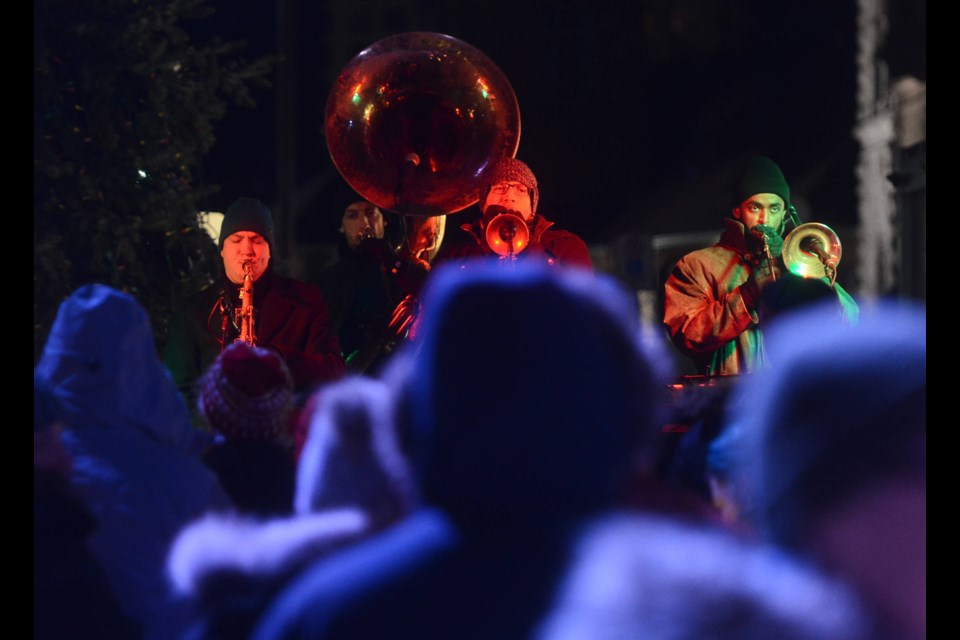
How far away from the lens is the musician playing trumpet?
5.88 m

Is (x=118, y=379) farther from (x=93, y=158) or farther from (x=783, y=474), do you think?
(x=93, y=158)

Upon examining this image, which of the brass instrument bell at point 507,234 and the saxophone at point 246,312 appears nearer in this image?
the saxophone at point 246,312

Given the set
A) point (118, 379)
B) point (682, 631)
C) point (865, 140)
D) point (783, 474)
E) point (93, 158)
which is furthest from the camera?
point (865, 140)

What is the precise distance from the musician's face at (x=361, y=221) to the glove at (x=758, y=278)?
2129 mm

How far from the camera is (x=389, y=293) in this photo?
615 centimetres

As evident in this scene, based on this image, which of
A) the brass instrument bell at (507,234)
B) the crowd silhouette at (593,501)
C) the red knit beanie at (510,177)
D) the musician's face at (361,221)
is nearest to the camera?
the crowd silhouette at (593,501)

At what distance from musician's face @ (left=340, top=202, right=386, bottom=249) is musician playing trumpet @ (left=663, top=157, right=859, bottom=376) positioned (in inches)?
70.8

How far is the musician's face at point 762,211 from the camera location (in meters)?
6.26

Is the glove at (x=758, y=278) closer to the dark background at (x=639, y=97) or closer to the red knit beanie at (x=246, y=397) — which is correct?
the red knit beanie at (x=246, y=397)

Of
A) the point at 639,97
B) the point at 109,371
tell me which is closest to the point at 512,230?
the point at 109,371

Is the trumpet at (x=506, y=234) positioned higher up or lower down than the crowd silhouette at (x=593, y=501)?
higher up

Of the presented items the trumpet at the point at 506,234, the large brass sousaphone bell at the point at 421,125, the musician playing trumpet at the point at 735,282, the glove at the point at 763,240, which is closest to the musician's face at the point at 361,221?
the large brass sousaphone bell at the point at 421,125

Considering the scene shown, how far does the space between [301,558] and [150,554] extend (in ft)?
2.01
